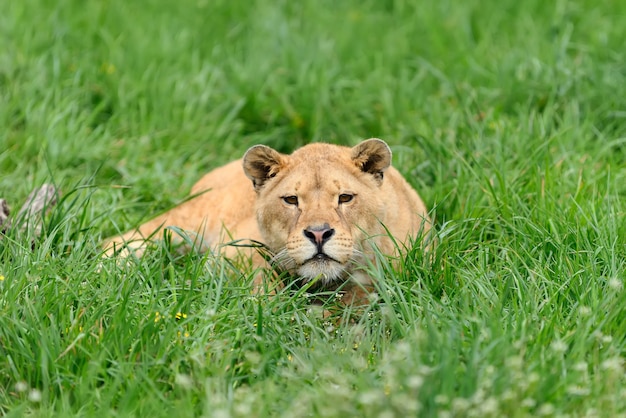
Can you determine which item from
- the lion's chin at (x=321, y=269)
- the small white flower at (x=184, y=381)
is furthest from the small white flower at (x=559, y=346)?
the small white flower at (x=184, y=381)

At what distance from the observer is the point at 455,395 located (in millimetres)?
4328

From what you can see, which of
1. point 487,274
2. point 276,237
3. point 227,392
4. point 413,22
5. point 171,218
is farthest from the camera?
point 413,22

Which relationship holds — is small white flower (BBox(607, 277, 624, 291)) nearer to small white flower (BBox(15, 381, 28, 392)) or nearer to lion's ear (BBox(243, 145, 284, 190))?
lion's ear (BBox(243, 145, 284, 190))

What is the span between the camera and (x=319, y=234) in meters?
5.66

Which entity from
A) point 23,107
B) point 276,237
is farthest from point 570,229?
point 23,107

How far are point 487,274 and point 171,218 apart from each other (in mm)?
2573

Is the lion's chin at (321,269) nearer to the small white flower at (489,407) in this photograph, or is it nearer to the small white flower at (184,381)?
the small white flower at (184,381)

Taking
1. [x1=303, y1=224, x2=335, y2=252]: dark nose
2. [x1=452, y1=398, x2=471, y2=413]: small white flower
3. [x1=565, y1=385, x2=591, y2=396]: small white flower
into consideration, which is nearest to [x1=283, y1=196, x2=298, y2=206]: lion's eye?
[x1=303, y1=224, x2=335, y2=252]: dark nose

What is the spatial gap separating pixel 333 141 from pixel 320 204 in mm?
2755

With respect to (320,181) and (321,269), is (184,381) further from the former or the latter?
(320,181)

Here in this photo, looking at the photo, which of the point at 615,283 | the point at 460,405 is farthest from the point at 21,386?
the point at 615,283

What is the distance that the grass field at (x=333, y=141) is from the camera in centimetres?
463

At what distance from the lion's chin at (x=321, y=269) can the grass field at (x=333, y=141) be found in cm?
15

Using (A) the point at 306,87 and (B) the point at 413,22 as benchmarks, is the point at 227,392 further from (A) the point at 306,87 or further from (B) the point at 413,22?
(B) the point at 413,22
